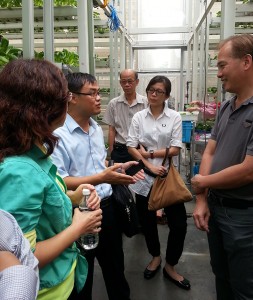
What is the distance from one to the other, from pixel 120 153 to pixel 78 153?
1.94 metres

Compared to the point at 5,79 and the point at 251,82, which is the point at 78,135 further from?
the point at 251,82

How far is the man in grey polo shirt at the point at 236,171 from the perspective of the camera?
1438 mm

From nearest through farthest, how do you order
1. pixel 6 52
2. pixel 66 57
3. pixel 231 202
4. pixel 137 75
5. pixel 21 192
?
pixel 21 192
pixel 231 202
pixel 6 52
pixel 66 57
pixel 137 75

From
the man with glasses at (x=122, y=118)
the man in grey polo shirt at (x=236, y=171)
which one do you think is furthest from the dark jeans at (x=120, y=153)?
the man in grey polo shirt at (x=236, y=171)

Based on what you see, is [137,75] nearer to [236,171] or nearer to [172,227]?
[172,227]

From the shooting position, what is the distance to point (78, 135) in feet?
5.41

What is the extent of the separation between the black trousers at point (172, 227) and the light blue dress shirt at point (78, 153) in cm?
83

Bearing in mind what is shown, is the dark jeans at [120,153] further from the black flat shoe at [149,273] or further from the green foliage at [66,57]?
the black flat shoe at [149,273]

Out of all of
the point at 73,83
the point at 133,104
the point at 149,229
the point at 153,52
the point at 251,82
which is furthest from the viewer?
the point at 153,52

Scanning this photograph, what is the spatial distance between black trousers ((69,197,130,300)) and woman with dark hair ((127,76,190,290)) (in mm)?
671

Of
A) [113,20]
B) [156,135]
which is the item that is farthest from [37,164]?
[113,20]

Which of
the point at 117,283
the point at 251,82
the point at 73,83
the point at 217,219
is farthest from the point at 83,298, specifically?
the point at 251,82

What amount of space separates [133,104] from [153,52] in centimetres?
596

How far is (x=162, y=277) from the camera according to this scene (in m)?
2.51
